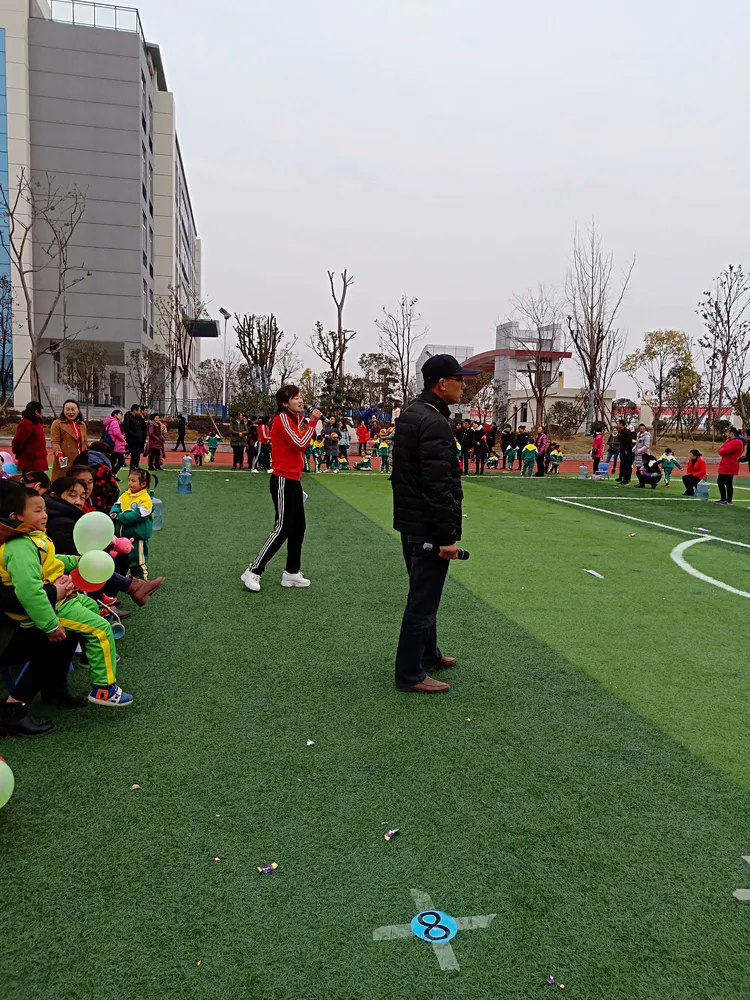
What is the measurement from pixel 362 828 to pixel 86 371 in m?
45.3

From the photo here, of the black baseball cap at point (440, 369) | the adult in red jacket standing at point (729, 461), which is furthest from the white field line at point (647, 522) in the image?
the black baseball cap at point (440, 369)

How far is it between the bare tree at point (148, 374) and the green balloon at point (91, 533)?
42.3 metres

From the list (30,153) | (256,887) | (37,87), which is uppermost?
(37,87)

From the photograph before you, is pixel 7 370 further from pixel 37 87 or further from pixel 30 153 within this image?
pixel 37 87

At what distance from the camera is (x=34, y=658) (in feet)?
12.4

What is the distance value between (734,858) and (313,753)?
6.36 ft

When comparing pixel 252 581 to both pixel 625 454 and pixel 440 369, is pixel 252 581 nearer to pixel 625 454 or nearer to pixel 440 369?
pixel 440 369

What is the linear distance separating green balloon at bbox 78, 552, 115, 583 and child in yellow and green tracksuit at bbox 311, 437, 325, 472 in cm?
1912

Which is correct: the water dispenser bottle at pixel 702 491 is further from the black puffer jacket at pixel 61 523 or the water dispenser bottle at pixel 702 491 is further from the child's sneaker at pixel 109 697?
the child's sneaker at pixel 109 697

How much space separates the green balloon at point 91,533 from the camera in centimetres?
432

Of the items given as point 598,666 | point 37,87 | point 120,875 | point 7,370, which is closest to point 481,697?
point 598,666

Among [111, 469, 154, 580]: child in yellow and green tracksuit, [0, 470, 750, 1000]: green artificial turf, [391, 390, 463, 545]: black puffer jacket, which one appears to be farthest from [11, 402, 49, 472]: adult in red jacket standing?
[391, 390, 463, 545]: black puffer jacket

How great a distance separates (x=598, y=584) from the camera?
7.62 m

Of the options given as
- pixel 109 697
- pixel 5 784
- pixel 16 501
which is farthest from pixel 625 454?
pixel 5 784
